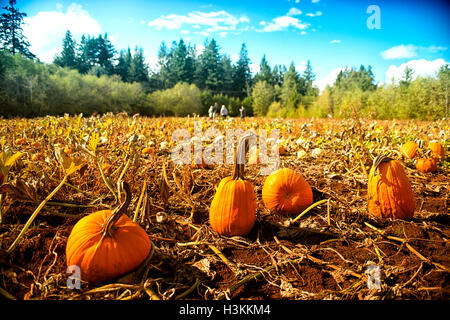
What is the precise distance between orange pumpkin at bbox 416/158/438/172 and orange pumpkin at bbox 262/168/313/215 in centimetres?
211

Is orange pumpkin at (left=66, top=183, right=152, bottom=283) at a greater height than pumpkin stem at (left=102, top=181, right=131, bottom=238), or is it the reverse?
pumpkin stem at (left=102, top=181, right=131, bottom=238)

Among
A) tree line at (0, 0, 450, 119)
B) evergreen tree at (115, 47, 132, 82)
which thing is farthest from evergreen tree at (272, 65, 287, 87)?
evergreen tree at (115, 47, 132, 82)

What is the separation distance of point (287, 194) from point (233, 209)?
55cm

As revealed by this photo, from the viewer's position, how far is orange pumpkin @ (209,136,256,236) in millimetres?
1606

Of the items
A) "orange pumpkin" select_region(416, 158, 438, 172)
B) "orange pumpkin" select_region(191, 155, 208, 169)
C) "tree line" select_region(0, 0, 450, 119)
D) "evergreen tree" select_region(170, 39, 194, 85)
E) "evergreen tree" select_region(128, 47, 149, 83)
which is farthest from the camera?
"evergreen tree" select_region(170, 39, 194, 85)

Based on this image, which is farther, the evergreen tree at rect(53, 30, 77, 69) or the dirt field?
the evergreen tree at rect(53, 30, 77, 69)

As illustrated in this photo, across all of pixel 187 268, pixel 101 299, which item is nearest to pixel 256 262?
pixel 187 268

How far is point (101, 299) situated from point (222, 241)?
0.74m

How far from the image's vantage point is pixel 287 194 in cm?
194

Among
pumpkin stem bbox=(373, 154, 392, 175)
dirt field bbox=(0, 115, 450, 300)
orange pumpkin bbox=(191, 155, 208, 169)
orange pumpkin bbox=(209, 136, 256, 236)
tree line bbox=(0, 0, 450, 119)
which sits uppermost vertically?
tree line bbox=(0, 0, 450, 119)

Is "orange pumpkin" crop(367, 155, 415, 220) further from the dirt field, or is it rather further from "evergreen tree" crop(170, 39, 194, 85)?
"evergreen tree" crop(170, 39, 194, 85)

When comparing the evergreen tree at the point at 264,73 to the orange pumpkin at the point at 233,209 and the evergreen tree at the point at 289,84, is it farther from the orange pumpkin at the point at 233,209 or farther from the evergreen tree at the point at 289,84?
the orange pumpkin at the point at 233,209

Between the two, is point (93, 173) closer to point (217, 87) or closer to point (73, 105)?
point (73, 105)

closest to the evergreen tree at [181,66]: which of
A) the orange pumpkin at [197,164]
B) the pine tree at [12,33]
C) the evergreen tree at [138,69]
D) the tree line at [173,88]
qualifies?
the tree line at [173,88]
